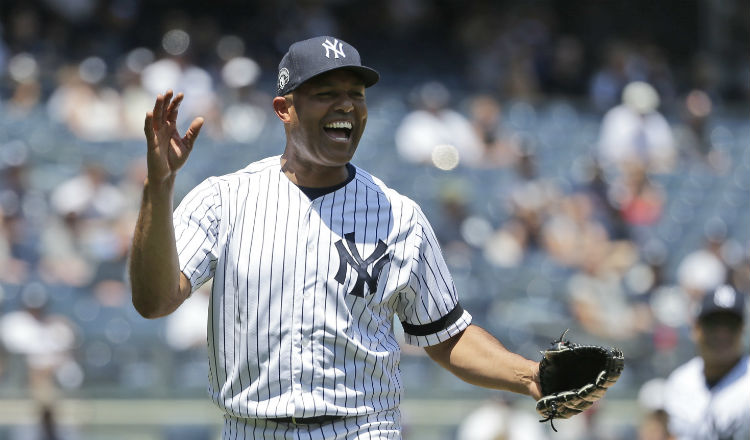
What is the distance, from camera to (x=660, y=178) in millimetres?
10914

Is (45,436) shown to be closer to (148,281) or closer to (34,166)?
(34,166)

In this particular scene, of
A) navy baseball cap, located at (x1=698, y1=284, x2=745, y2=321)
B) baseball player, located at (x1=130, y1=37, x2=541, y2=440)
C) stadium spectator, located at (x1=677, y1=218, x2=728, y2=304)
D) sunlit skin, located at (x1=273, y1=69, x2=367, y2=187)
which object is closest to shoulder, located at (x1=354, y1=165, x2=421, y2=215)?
baseball player, located at (x1=130, y1=37, x2=541, y2=440)

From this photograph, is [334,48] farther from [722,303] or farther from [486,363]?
[722,303]

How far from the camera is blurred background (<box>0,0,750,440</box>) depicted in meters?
7.57

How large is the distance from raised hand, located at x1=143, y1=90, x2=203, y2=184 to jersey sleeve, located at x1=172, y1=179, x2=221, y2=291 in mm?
240

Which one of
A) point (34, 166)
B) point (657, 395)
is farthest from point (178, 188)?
point (657, 395)

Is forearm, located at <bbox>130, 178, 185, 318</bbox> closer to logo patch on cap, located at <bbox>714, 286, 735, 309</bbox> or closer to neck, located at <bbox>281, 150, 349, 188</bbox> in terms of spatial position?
neck, located at <bbox>281, 150, 349, 188</bbox>

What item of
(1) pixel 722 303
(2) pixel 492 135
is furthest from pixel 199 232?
(2) pixel 492 135

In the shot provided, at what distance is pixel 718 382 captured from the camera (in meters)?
4.53

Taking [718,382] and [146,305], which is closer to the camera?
[146,305]

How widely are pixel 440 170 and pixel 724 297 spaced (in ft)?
18.4

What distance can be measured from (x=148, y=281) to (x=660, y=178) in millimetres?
8783

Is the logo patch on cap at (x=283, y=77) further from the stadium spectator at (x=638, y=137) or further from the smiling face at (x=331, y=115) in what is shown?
the stadium spectator at (x=638, y=137)

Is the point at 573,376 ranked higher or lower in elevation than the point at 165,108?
lower
